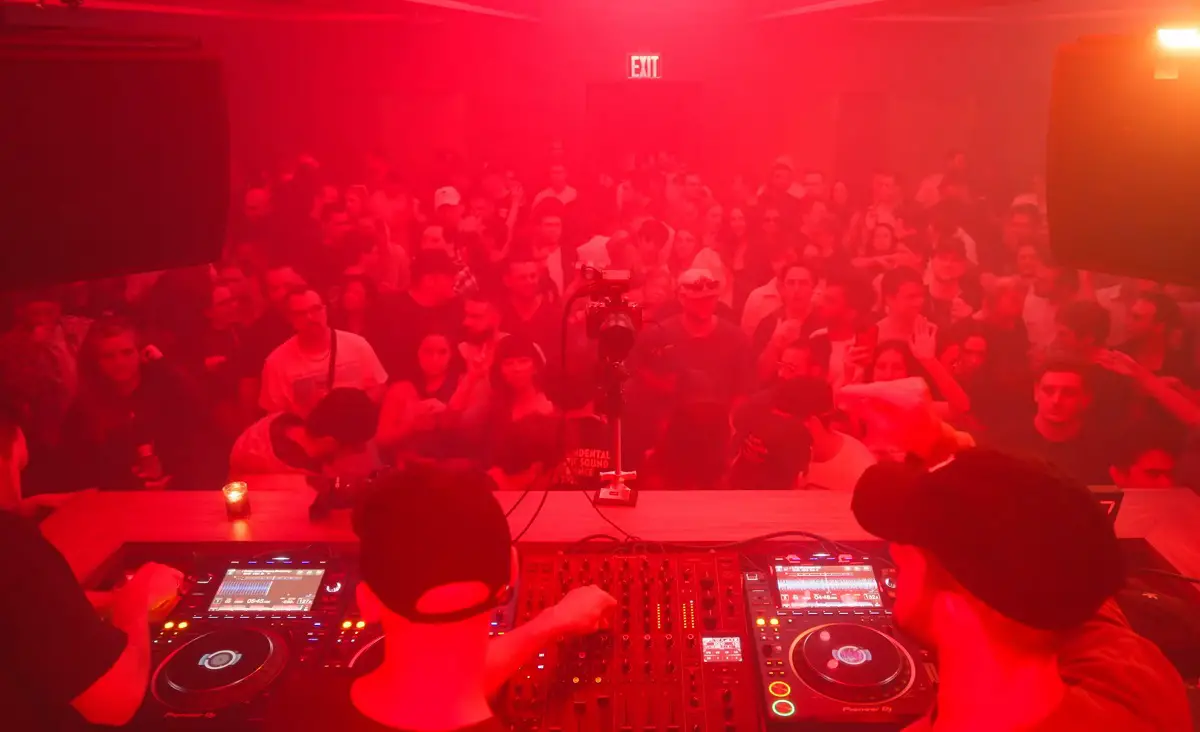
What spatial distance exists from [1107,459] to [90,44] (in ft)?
10.7

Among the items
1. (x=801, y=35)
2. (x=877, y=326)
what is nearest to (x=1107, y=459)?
(x=877, y=326)

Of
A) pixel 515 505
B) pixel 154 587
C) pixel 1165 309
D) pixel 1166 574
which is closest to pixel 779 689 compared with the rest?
pixel 515 505

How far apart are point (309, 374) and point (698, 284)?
1424 millimetres

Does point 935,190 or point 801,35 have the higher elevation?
point 801,35

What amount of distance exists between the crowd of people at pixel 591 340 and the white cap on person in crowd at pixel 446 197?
2 centimetres

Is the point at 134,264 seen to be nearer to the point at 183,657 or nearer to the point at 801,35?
the point at 183,657

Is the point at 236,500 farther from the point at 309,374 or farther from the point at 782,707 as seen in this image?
the point at 782,707

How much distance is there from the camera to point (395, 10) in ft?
9.68

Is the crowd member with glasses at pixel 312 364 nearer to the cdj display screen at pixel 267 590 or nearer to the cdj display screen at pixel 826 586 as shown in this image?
the cdj display screen at pixel 267 590

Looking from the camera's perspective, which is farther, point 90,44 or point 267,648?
point 267,648

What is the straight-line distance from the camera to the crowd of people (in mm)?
3145

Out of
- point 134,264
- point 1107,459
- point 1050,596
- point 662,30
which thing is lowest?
point 1107,459

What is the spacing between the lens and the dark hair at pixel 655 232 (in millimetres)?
3166

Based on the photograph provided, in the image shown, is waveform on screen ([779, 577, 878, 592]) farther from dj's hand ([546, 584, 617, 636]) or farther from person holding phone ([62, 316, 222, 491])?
person holding phone ([62, 316, 222, 491])
